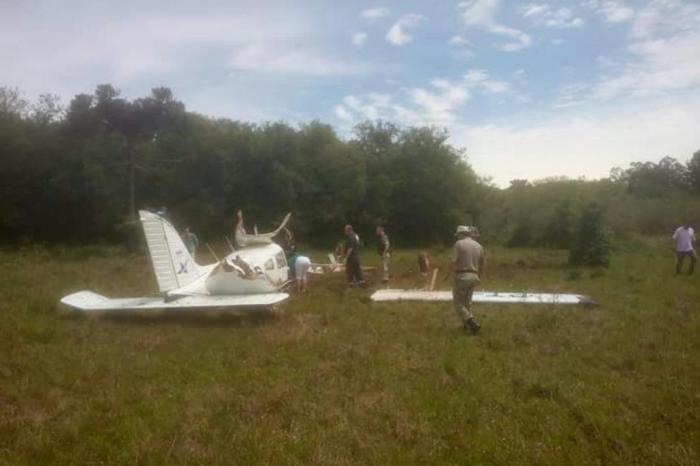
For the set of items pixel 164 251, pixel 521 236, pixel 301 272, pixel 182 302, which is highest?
pixel 164 251

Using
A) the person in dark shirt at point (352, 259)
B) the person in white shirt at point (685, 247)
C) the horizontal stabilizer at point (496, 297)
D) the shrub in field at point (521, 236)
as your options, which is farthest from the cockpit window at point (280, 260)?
the shrub in field at point (521, 236)

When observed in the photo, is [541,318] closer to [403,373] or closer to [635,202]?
[403,373]

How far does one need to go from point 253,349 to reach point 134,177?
1059 inches

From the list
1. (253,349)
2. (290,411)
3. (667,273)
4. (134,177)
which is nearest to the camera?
(290,411)

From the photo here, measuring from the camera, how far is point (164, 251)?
1073 centimetres

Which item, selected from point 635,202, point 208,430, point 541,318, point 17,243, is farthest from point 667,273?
point 17,243

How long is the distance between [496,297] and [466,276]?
3.54m

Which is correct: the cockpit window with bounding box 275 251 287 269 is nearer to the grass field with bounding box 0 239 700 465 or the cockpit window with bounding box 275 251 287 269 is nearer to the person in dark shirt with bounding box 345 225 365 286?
the grass field with bounding box 0 239 700 465

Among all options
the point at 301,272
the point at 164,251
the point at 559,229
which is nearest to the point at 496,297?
the point at 301,272

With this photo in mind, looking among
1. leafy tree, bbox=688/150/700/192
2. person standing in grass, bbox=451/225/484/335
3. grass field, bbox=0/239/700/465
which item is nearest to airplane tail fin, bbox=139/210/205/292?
grass field, bbox=0/239/700/465

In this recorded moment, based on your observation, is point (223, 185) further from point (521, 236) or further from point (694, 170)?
point (694, 170)

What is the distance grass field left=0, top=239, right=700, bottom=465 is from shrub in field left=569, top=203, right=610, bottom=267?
8.34m

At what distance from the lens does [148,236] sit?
1056 cm

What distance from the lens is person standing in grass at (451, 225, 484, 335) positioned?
9141 mm
